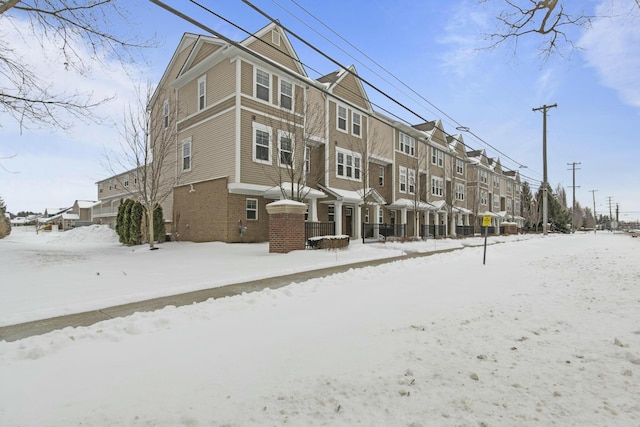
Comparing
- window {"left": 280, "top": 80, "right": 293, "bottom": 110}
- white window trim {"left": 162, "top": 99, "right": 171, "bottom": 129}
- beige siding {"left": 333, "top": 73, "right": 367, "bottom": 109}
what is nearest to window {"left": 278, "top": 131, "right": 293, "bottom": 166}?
window {"left": 280, "top": 80, "right": 293, "bottom": 110}

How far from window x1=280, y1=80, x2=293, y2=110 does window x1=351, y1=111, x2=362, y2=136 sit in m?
5.92

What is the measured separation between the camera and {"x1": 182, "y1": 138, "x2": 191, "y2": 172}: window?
19.5 meters

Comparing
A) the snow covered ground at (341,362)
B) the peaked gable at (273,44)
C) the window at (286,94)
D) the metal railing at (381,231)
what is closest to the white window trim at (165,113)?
the peaked gable at (273,44)

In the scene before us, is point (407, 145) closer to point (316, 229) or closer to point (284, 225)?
point (316, 229)

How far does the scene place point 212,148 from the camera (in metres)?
17.8

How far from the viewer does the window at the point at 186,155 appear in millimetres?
19516

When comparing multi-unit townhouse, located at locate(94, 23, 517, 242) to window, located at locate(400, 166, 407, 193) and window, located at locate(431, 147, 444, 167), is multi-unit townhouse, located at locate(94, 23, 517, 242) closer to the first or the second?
window, located at locate(400, 166, 407, 193)

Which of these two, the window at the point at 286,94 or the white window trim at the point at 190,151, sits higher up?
the window at the point at 286,94

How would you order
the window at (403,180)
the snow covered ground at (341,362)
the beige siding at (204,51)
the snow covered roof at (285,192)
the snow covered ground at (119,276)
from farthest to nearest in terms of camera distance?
the window at (403,180), the beige siding at (204,51), the snow covered roof at (285,192), the snow covered ground at (119,276), the snow covered ground at (341,362)

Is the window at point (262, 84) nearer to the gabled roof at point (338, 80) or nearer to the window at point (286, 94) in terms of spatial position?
the window at point (286, 94)

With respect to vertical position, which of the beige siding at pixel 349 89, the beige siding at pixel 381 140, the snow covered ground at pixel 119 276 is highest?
the beige siding at pixel 349 89

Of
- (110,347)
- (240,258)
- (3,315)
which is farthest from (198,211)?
(110,347)

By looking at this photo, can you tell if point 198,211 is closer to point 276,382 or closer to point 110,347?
point 110,347

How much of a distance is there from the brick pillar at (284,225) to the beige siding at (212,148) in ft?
14.7
